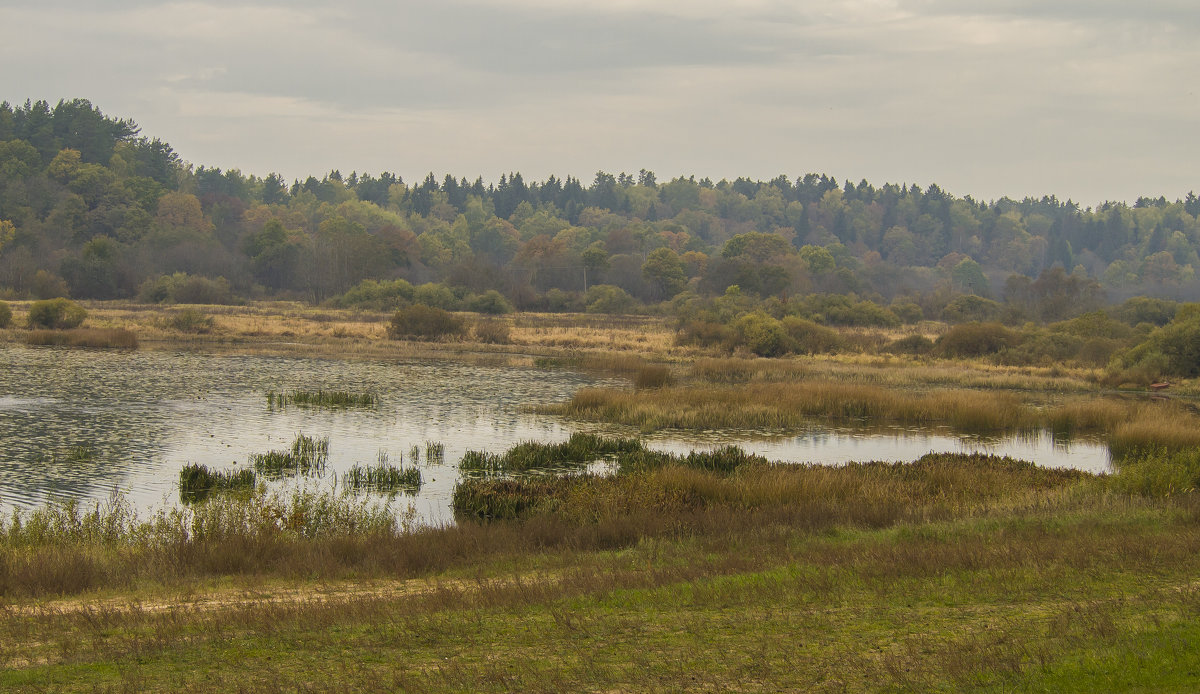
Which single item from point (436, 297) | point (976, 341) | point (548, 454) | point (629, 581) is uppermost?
point (436, 297)

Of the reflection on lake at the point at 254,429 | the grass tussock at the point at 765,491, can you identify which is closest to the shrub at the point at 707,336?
the reflection on lake at the point at 254,429

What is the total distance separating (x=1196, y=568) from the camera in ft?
40.2

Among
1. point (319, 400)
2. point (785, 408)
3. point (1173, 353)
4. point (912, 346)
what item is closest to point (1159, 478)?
point (785, 408)

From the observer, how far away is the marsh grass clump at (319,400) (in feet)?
118

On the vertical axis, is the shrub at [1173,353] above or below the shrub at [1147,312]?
below

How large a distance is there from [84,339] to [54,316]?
935 centimetres

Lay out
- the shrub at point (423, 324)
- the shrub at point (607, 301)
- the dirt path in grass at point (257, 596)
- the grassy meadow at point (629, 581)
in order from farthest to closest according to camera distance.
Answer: the shrub at point (607, 301) → the shrub at point (423, 324) → the dirt path in grass at point (257, 596) → the grassy meadow at point (629, 581)

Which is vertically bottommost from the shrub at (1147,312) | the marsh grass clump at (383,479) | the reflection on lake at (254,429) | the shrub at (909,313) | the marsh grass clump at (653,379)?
the reflection on lake at (254,429)

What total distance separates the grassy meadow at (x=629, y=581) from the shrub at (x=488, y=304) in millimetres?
74350

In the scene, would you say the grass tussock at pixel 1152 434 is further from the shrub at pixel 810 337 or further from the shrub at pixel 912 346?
the shrub at pixel 810 337

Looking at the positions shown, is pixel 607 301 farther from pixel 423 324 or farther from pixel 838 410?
pixel 838 410

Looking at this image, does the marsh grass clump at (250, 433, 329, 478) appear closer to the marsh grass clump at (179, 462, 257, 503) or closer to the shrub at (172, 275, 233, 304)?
the marsh grass clump at (179, 462, 257, 503)

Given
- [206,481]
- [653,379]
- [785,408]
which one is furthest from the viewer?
[653,379]

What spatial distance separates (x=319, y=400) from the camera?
121 ft
